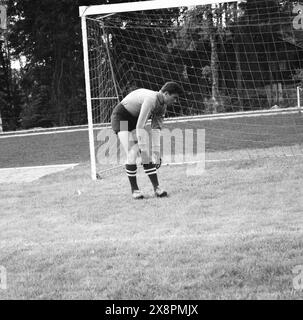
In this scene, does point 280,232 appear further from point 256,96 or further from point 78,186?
point 256,96

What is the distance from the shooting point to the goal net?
51.5 ft

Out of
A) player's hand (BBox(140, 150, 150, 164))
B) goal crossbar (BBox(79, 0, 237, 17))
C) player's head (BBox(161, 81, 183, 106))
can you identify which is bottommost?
player's hand (BBox(140, 150, 150, 164))

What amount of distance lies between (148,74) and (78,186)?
13.9 m

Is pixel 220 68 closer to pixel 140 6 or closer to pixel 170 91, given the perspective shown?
pixel 140 6

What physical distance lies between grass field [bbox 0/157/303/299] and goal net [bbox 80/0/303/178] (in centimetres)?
531

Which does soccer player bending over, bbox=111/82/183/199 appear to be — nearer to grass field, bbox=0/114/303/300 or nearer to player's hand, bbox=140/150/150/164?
player's hand, bbox=140/150/150/164

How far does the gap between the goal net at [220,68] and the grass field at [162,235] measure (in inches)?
172

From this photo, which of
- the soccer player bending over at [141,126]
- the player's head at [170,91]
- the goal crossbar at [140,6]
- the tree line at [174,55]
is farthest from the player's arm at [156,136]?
the tree line at [174,55]

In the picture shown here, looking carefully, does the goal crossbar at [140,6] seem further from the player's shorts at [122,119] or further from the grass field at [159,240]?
the grass field at [159,240]

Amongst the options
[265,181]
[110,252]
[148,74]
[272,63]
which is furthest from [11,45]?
[110,252]

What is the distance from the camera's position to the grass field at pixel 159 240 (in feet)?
11.7

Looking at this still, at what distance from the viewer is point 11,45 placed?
3170 centimetres

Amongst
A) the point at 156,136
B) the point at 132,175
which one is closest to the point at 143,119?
the point at 156,136

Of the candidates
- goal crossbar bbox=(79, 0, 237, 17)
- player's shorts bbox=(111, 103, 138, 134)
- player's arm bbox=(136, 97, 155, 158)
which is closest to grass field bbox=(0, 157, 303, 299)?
player's arm bbox=(136, 97, 155, 158)
